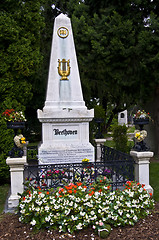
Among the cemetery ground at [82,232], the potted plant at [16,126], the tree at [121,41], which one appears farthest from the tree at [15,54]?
the cemetery ground at [82,232]

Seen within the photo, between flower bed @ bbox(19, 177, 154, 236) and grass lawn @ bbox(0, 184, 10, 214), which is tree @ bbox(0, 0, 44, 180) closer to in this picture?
grass lawn @ bbox(0, 184, 10, 214)

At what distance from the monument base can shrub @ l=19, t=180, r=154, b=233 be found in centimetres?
190

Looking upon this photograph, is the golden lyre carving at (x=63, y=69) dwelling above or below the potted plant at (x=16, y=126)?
above

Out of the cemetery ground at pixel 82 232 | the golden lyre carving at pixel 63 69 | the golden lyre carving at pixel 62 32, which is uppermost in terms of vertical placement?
the golden lyre carving at pixel 62 32

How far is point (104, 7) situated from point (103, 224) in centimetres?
1009

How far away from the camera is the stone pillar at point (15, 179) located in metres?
5.21

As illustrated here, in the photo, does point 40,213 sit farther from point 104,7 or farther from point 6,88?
point 104,7

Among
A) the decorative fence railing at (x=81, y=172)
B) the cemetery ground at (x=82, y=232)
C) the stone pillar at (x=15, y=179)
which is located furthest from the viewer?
the decorative fence railing at (x=81, y=172)

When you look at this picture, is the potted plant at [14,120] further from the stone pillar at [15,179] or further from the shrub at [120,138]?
the shrub at [120,138]

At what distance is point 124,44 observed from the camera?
9.79 m

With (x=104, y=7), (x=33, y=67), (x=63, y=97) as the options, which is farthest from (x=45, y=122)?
(x=104, y=7)

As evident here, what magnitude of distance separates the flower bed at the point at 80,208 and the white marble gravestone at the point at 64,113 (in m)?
2.11

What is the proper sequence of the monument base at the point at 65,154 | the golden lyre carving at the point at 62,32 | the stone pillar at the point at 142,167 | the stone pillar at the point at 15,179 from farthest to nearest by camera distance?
the golden lyre carving at the point at 62,32 → the monument base at the point at 65,154 → the stone pillar at the point at 142,167 → the stone pillar at the point at 15,179

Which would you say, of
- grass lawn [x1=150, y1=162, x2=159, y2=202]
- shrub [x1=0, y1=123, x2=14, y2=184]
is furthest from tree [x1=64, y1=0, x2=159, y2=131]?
shrub [x1=0, y1=123, x2=14, y2=184]
